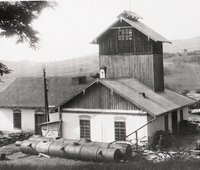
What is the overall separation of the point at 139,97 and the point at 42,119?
30.9 feet

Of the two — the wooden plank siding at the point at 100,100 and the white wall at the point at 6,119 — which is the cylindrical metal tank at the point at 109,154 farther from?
the white wall at the point at 6,119

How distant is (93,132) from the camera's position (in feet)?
81.8

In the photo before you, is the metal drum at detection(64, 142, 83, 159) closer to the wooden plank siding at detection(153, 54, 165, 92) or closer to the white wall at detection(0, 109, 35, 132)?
the white wall at detection(0, 109, 35, 132)

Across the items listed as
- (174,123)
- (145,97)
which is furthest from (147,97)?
(174,123)

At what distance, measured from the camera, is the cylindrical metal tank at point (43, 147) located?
2206cm

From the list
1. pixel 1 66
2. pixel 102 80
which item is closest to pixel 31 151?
pixel 102 80

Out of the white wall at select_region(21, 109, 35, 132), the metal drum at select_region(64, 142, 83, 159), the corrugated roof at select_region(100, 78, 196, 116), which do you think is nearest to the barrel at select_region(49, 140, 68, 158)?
the metal drum at select_region(64, 142, 83, 159)

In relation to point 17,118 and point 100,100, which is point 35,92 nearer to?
point 17,118

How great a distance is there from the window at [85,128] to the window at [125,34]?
766 centimetres

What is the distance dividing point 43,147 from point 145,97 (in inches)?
308

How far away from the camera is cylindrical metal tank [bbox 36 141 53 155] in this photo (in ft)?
72.4

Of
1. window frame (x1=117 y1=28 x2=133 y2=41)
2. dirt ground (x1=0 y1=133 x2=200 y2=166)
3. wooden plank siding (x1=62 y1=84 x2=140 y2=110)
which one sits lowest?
dirt ground (x1=0 y1=133 x2=200 y2=166)

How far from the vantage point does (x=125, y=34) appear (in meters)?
29.0

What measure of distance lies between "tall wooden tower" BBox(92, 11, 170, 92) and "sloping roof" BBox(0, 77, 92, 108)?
153 inches
